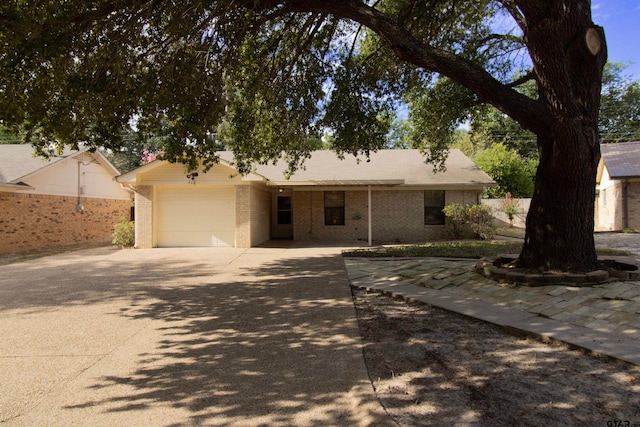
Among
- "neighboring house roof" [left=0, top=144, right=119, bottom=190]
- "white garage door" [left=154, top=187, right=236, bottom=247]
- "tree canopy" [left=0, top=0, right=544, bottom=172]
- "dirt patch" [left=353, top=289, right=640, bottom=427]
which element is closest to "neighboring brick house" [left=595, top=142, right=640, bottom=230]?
"tree canopy" [left=0, top=0, right=544, bottom=172]

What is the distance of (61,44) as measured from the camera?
19.7 feet

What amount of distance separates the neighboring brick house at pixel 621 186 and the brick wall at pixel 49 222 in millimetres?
26190

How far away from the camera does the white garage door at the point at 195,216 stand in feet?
50.8

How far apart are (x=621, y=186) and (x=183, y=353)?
78.8 ft

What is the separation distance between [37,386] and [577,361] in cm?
508

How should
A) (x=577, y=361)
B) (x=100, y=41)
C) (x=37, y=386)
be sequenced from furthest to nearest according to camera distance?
(x=100, y=41) → (x=577, y=361) → (x=37, y=386)

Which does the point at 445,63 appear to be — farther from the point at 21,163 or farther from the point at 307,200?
the point at 21,163

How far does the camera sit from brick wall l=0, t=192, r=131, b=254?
15312 millimetres

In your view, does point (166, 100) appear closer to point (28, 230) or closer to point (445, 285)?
point (445, 285)

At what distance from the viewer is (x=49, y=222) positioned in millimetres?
17203

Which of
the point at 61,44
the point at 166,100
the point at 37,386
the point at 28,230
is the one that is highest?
the point at 61,44

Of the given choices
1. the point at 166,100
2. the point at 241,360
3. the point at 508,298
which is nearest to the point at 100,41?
the point at 166,100

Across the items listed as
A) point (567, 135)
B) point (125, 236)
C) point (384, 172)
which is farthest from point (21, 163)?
point (567, 135)

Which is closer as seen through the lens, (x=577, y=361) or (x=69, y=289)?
(x=577, y=361)
